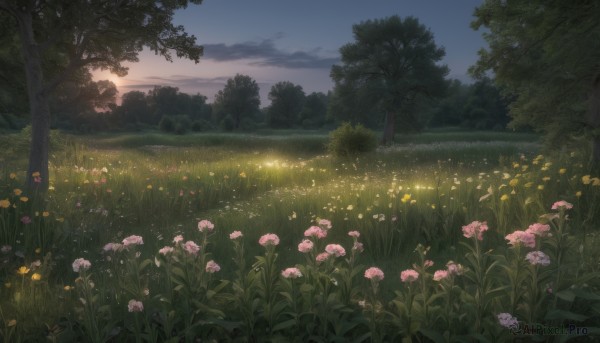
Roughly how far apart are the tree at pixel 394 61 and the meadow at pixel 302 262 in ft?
72.4

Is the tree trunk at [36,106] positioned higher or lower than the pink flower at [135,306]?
higher

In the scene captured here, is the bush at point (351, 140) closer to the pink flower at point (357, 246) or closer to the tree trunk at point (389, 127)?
the pink flower at point (357, 246)

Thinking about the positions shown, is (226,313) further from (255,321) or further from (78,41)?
(78,41)

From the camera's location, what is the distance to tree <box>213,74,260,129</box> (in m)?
75.0

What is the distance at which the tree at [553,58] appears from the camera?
292 inches

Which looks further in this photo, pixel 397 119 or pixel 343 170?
pixel 397 119

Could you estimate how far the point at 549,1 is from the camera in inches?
282

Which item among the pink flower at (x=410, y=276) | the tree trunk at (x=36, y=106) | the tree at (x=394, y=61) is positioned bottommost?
the pink flower at (x=410, y=276)

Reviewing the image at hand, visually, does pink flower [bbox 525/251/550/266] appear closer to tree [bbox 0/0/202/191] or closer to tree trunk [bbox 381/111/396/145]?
tree [bbox 0/0/202/191]

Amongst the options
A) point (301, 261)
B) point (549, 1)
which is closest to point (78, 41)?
point (301, 261)

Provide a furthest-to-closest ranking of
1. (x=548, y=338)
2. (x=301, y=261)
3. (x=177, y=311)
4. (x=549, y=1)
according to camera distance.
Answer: (x=549, y=1) → (x=301, y=261) → (x=177, y=311) → (x=548, y=338)

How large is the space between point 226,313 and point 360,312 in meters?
1.09

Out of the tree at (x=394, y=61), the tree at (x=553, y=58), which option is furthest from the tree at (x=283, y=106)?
the tree at (x=553, y=58)

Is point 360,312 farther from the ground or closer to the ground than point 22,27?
closer to the ground
